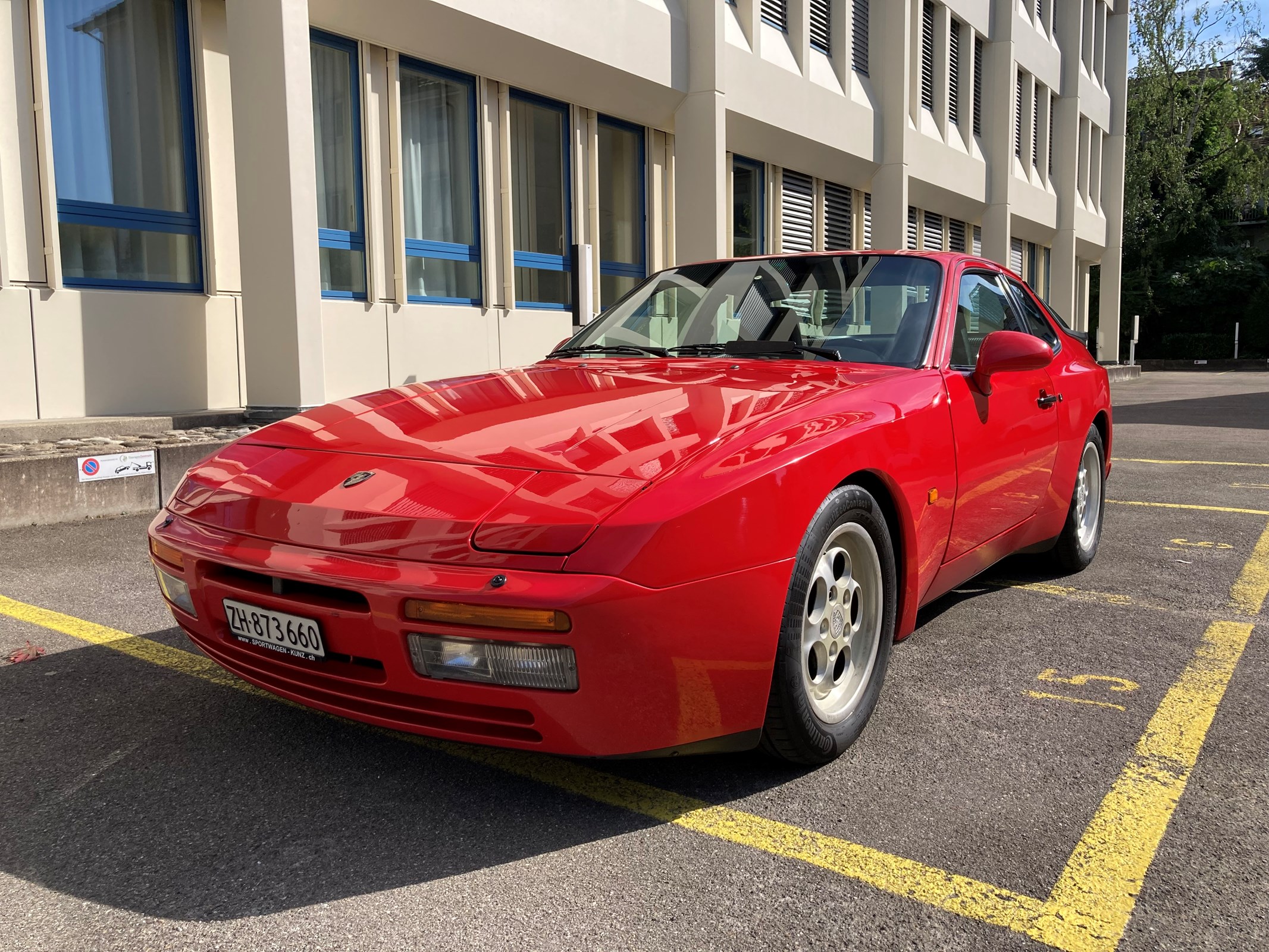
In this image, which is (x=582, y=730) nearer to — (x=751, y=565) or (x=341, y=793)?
(x=751, y=565)

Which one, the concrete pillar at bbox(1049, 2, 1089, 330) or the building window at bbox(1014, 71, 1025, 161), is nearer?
the building window at bbox(1014, 71, 1025, 161)

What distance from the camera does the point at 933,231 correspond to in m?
20.6

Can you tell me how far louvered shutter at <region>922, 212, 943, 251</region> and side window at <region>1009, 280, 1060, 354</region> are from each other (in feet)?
53.1

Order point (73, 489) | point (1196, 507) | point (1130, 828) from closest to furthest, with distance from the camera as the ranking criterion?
1. point (1130, 828)
2. point (73, 489)
3. point (1196, 507)

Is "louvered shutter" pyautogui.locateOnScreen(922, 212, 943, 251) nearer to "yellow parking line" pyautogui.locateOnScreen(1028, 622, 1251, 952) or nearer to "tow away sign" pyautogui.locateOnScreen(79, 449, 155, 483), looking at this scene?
"tow away sign" pyautogui.locateOnScreen(79, 449, 155, 483)

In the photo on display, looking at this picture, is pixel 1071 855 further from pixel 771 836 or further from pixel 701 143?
pixel 701 143

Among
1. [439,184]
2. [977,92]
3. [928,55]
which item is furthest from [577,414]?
[977,92]

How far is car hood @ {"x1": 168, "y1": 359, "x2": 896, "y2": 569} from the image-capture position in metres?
2.17

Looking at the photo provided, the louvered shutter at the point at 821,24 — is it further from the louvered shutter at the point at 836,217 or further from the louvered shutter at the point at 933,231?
the louvered shutter at the point at 933,231

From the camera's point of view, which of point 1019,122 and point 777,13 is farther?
point 1019,122

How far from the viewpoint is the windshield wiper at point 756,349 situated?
3.40m

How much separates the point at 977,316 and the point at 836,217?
1411 cm

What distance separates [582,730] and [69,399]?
659 centimetres

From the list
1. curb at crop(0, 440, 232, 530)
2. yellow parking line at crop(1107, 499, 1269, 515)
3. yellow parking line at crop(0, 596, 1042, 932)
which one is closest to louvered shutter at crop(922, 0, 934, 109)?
yellow parking line at crop(1107, 499, 1269, 515)
